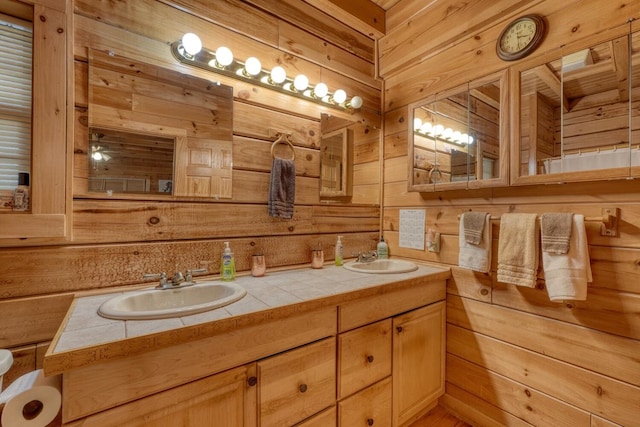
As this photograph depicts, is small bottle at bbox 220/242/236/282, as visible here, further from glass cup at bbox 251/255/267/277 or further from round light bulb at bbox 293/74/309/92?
round light bulb at bbox 293/74/309/92

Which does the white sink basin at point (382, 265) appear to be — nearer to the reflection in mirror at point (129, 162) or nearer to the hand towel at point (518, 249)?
the hand towel at point (518, 249)

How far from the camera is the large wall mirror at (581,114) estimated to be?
1122mm

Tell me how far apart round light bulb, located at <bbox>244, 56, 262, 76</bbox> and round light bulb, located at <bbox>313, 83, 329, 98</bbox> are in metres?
0.38

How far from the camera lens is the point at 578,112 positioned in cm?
123

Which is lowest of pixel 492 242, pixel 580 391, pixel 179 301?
A: pixel 580 391

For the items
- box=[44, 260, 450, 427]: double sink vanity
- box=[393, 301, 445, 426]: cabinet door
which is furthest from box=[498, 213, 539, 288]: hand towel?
box=[393, 301, 445, 426]: cabinet door

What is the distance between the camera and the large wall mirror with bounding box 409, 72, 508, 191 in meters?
1.48

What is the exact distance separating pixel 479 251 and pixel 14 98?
205 cm

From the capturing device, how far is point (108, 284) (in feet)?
3.83

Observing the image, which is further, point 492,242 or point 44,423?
point 492,242

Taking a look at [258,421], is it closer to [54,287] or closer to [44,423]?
[44,423]

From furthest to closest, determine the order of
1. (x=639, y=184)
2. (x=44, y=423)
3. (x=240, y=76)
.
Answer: (x=240, y=76) < (x=639, y=184) < (x=44, y=423)

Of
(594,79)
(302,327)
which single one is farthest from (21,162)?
(594,79)

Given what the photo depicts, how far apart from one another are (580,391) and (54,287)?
2.18 m
